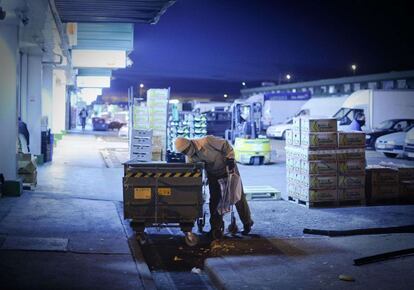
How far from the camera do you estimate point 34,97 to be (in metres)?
19.5

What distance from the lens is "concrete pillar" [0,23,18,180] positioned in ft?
41.1

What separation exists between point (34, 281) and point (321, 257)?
3896 millimetres

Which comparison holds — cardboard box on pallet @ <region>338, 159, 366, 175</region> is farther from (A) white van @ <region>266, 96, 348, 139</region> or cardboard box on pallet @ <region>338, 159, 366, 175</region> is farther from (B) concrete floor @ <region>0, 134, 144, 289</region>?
(A) white van @ <region>266, 96, 348, 139</region>

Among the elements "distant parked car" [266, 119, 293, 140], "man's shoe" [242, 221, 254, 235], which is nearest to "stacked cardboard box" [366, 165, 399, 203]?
"man's shoe" [242, 221, 254, 235]

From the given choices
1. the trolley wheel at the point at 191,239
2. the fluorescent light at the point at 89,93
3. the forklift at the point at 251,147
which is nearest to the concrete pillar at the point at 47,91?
the forklift at the point at 251,147

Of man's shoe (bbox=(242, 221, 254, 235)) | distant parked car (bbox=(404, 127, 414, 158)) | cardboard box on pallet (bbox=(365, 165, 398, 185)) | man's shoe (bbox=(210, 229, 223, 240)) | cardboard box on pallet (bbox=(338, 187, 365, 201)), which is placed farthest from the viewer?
distant parked car (bbox=(404, 127, 414, 158))

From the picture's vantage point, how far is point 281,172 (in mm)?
19484

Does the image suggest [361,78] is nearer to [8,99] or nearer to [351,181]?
[351,181]

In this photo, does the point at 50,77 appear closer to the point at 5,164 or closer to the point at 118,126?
the point at 5,164

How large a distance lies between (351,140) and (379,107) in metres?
18.9

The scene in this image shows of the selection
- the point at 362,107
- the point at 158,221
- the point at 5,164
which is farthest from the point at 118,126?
the point at 158,221

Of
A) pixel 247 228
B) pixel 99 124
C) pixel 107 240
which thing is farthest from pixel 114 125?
pixel 107 240

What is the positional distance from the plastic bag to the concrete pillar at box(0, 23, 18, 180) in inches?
218

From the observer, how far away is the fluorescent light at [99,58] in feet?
88.7
